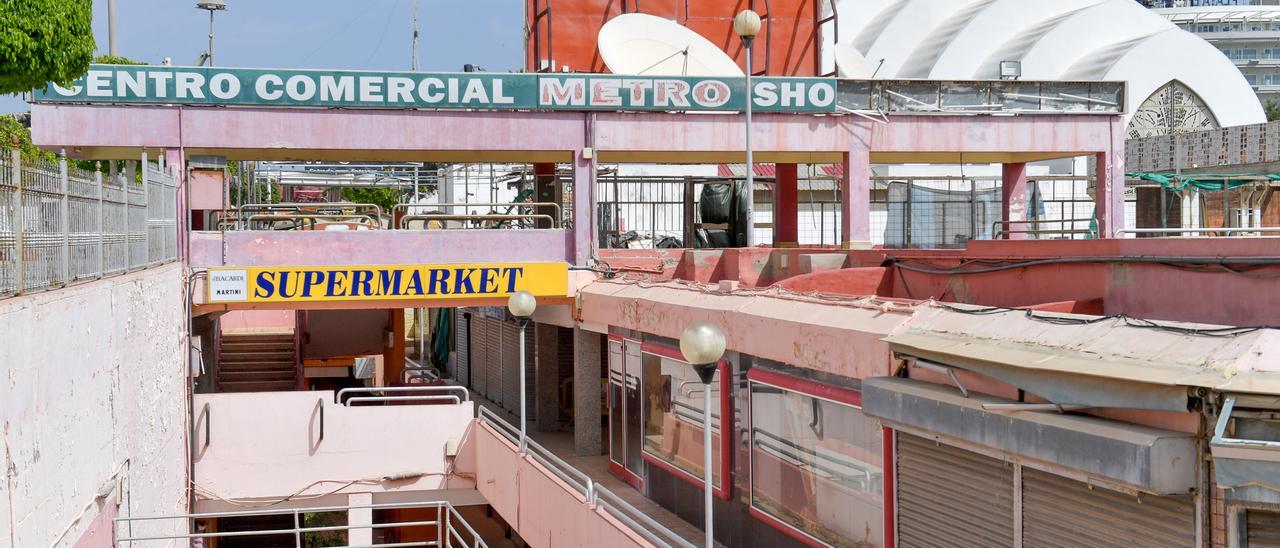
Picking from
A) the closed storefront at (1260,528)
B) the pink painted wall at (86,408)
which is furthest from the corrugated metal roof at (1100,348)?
the pink painted wall at (86,408)

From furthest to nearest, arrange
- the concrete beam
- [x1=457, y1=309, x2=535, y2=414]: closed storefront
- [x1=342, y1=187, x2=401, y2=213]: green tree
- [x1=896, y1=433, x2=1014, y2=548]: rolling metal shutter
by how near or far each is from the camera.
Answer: [x1=342, y1=187, x2=401, y2=213]: green tree → [x1=457, y1=309, x2=535, y2=414]: closed storefront → the concrete beam → [x1=896, y1=433, x2=1014, y2=548]: rolling metal shutter

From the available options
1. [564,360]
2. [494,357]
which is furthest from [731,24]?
[564,360]

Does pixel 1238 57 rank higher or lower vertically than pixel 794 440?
higher

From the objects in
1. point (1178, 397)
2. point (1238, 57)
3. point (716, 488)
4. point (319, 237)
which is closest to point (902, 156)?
point (319, 237)

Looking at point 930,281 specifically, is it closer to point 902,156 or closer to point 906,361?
point 906,361

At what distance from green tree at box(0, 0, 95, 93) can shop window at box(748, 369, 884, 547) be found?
8.20 m

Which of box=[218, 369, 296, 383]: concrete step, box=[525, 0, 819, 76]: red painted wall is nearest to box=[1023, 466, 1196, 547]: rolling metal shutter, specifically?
box=[525, 0, 819, 76]: red painted wall

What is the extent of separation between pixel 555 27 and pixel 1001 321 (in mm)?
21643

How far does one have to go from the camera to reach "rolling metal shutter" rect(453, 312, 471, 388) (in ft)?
109

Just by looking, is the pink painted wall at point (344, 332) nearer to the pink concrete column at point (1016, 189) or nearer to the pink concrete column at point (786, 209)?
the pink concrete column at point (786, 209)

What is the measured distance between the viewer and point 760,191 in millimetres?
41938

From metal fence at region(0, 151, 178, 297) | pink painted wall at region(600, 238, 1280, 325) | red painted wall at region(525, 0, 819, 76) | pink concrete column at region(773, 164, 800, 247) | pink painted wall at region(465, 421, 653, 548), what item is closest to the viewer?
pink painted wall at region(600, 238, 1280, 325)

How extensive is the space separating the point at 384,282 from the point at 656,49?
7.62 metres

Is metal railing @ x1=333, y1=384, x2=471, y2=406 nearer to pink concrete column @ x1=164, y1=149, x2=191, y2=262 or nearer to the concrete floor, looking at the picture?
the concrete floor
